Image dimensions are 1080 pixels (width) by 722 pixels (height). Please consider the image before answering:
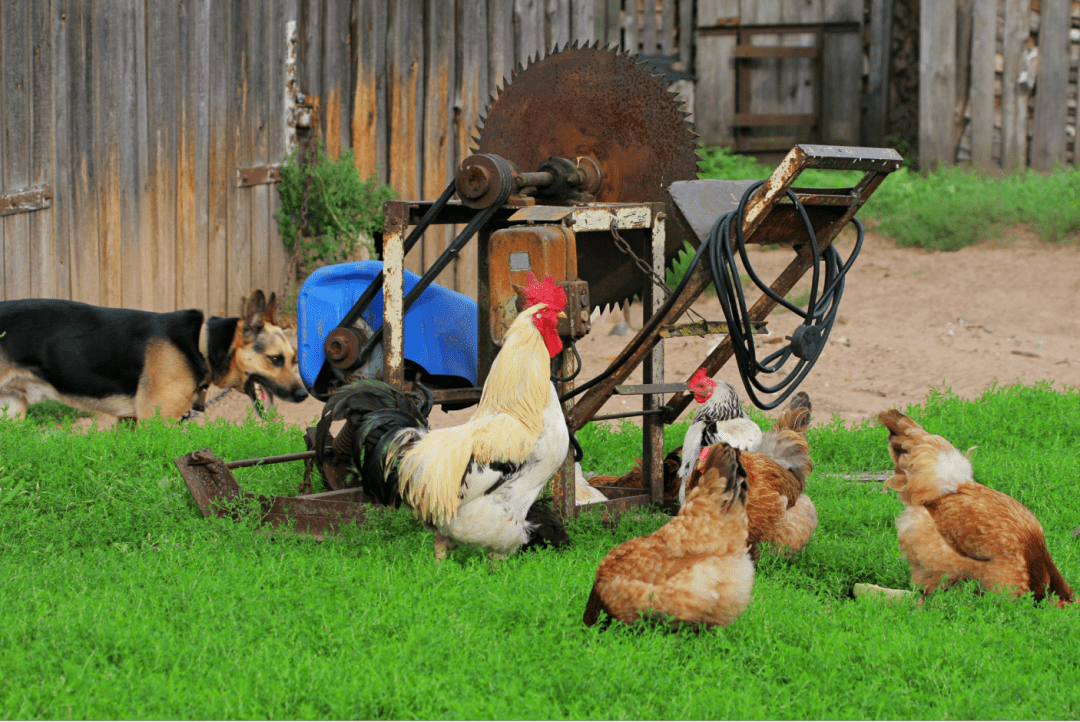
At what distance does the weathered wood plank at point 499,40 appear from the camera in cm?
1031

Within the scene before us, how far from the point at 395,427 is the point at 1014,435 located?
469cm

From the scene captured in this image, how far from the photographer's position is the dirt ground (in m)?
9.01

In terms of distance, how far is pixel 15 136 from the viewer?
412 inches

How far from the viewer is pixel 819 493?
6016mm

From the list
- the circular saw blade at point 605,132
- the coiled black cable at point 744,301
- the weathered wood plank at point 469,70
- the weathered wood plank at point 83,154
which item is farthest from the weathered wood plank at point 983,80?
the weathered wood plank at point 83,154

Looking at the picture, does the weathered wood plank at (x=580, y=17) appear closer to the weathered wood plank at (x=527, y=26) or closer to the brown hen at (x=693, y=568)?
the weathered wood plank at (x=527, y=26)

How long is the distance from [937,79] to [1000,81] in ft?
2.65

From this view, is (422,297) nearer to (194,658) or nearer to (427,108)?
(194,658)

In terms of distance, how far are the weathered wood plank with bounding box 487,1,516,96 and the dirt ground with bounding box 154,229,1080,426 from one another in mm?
3046

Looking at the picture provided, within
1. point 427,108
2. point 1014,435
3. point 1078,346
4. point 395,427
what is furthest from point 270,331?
point 1078,346

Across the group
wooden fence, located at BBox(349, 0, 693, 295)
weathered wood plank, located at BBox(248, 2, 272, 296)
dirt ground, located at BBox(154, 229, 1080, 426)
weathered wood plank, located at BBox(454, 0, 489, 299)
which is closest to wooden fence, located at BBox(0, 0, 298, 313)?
weathered wood plank, located at BBox(248, 2, 272, 296)

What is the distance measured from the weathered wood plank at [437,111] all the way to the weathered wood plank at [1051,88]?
8.35 metres

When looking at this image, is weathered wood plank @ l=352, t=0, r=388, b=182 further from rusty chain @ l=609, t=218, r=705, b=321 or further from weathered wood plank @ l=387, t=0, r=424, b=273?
rusty chain @ l=609, t=218, r=705, b=321

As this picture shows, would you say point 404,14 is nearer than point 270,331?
No
